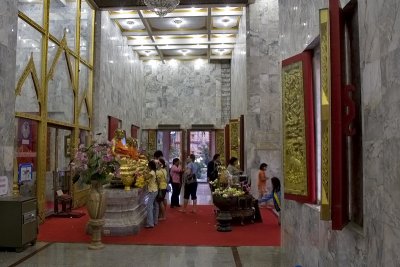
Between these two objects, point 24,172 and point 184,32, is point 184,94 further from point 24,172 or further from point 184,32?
point 24,172

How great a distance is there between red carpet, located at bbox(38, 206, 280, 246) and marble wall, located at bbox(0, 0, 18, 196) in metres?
1.52

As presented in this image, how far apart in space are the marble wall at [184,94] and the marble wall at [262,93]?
7.51 meters

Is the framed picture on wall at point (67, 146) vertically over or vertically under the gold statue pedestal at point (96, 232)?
over

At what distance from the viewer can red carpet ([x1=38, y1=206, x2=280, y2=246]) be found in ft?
21.8

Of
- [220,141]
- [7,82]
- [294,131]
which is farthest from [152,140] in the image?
[294,131]

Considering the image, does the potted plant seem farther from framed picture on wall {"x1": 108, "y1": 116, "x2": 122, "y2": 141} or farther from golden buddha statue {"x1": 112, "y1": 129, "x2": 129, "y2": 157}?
framed picture on wall {"x1": 108, "y1": 116, "x2": 122, "y2": 141}

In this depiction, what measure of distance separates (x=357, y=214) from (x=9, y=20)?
20.8 ft

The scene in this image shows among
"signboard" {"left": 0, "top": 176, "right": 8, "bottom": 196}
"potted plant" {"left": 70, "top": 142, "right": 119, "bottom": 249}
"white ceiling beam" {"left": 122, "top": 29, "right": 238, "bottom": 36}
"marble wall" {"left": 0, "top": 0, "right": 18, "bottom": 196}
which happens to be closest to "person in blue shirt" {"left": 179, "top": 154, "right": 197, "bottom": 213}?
"potted plant" {"left": 70, "top": 142, "right": 119, "bottom": 249}

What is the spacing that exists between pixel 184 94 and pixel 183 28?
15.3 feet

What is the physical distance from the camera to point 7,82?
654cm

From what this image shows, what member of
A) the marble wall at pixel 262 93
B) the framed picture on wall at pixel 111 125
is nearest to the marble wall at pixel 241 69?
the marble wall at pixel 262 93

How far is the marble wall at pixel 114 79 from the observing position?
12.4 metres

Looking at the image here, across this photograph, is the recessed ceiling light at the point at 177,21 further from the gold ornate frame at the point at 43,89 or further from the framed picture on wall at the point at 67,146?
the framed picture on wall at the point at 67,146

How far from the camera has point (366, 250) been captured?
255 centimetres
